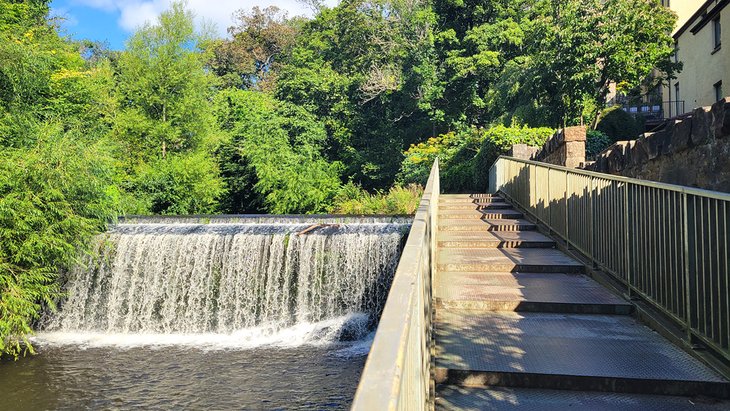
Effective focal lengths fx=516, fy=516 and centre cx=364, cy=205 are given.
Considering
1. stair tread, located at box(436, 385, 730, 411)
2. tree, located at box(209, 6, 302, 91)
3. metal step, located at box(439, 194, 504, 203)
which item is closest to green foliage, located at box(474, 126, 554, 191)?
metal step, located at box(439, 194, 504, 203)

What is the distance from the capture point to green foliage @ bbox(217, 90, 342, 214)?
25.9 m

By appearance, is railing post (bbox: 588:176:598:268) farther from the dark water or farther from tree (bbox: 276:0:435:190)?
tree (bbox: 276:0:435:190)

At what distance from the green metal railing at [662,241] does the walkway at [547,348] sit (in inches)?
11.3

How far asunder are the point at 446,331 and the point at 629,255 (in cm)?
213

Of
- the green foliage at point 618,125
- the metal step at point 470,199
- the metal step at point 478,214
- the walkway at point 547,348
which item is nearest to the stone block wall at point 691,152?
the walkway at point 547,348

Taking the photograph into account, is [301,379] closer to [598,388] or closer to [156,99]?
[598,388]

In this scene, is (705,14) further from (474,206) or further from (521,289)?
(521,289)

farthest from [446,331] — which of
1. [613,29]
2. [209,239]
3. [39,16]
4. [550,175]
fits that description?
[39,16]

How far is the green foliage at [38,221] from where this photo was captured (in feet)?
33.9

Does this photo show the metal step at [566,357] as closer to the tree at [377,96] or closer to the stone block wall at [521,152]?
the stone block wall at [521,152]

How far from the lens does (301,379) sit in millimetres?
8375

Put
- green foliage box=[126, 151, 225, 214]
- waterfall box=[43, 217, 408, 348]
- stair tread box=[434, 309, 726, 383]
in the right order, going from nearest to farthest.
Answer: stair tread box=[434, 309, 726, 383], waterfall box=[43, 217, 408, 348], green foliage box=[126, 151, 225, 214]

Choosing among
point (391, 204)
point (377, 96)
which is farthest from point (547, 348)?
point (377, 96)

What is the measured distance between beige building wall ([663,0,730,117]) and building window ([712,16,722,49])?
0.14 meters
